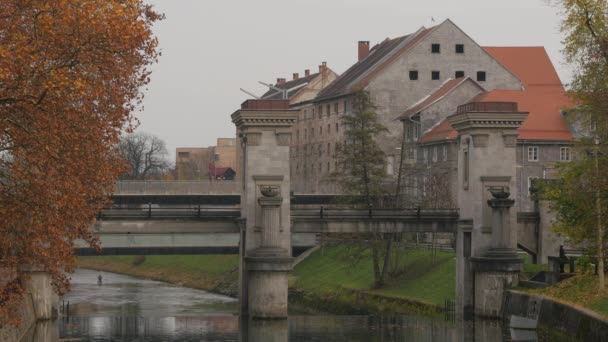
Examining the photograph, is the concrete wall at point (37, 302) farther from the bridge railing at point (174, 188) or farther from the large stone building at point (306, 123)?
the large stone building at point (306, 123)

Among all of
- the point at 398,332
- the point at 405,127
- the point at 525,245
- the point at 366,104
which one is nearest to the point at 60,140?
the point at 398,332

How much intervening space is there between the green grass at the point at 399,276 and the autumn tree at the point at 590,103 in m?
14.5

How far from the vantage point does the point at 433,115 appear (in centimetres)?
9606

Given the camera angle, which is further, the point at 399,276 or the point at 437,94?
the point at 437,94

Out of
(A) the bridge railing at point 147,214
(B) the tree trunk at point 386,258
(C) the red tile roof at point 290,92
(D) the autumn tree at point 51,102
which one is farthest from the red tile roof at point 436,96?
(D) the autumn tree at point 51,102

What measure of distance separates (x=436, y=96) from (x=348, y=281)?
110 ft

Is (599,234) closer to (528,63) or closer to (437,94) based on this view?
(437,94)

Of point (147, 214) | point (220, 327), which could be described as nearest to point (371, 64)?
point (147, 214)

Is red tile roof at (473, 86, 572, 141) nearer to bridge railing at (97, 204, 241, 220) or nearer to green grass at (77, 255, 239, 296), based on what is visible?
green grass at (77, 255, 239, 296)

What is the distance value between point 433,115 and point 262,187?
47.9m

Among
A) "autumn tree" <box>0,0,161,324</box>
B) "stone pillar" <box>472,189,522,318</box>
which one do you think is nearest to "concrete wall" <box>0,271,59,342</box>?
"autumn tree" <box>0,0,161,324</box>

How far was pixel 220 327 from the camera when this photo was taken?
48750 millimetres

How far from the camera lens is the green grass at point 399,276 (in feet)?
195

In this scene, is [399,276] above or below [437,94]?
below
